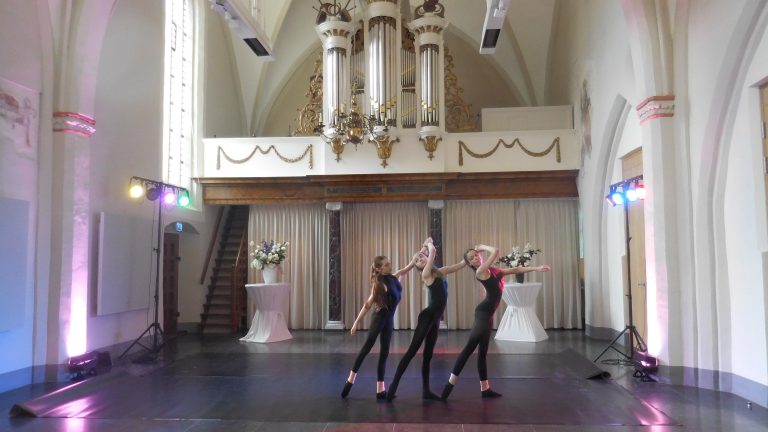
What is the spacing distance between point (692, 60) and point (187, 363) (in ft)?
25.1

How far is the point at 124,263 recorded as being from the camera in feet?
29.3

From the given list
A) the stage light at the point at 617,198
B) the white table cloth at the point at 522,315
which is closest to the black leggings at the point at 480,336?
the stage light at the point at 617,198

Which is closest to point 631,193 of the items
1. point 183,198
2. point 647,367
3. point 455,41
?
point 647,367

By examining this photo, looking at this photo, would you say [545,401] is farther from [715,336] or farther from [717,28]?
[717,28]

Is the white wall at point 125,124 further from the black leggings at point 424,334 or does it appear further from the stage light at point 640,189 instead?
the stage light at point 640,189

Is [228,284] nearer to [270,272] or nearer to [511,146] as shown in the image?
[270,272]

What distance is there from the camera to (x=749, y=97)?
5.94 m

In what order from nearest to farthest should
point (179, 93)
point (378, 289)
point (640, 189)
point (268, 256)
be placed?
1. point (378, 289)
2. point (640, 189)
3. point (268, 256)
4. point (179, 93)

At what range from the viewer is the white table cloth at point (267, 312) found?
403 inches

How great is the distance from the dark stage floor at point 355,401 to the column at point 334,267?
10.7 feet

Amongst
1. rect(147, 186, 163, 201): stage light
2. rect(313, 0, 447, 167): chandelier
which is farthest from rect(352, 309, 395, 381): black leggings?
rect(313, 0, 447, 167): chandelier

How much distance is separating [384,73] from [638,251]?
5.66 meters

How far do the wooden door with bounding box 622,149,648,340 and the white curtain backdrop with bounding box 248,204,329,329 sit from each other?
6153 mm

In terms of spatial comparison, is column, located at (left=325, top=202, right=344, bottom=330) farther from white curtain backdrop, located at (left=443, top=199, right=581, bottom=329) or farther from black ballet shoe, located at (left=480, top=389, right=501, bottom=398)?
black ballet shoe, located at (left=480, top=389, right=501, bottom=398)
